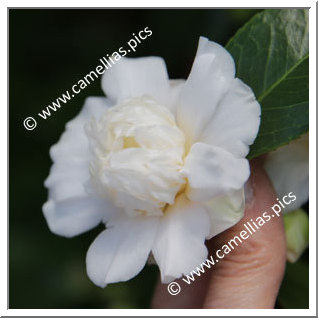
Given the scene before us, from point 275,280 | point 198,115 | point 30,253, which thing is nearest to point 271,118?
point 198,115

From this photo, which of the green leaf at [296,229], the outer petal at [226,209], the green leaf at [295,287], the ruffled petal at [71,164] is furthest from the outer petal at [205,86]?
the green leaf at [295,287]

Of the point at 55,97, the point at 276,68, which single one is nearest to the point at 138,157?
the point at 276,68

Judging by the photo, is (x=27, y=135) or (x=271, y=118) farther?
(x=27, y=135)

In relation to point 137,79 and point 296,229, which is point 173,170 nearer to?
point 137,79

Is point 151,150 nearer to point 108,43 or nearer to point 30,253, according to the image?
point 30,253

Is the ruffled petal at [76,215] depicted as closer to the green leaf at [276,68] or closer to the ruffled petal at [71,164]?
the ruffled petal at [71,164]
